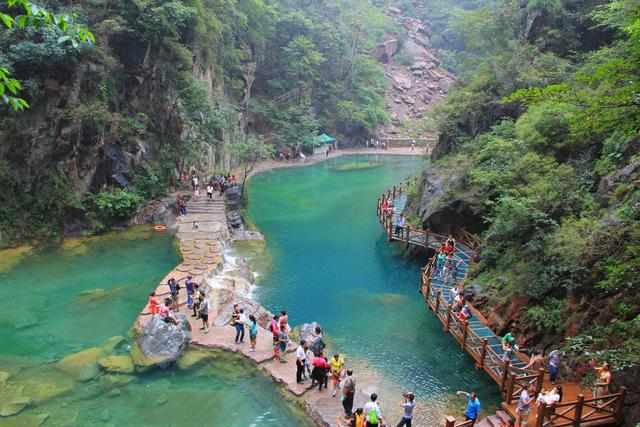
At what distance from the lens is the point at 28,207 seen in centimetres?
2495

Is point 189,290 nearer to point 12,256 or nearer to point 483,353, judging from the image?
point 483,353

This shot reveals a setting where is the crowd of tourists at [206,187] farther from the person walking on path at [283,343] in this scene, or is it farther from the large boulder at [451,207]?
the person walking on path at [283,343]

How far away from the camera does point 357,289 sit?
22469 millimetres

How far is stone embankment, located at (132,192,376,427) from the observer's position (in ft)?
45.4

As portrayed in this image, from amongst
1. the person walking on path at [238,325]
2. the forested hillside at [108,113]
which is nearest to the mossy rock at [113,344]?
the person walking on path at [238,325]

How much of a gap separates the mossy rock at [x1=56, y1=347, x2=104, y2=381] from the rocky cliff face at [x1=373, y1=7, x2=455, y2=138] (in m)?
57.9

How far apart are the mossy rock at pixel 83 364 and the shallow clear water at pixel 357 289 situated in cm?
699

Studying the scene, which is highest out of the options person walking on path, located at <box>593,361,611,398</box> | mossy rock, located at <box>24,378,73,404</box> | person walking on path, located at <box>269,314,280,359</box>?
person walking on path, located at <box>593,361,611,398</box>

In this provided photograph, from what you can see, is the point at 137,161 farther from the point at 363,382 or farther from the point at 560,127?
the point at 560,127

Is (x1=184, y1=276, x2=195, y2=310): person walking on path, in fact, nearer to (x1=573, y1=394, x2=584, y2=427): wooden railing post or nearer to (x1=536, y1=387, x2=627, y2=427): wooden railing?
(x1=536, y1=387, x2=627, y2=427): wooden railing

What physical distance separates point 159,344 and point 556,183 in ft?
47.0

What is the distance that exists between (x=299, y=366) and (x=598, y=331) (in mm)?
7866

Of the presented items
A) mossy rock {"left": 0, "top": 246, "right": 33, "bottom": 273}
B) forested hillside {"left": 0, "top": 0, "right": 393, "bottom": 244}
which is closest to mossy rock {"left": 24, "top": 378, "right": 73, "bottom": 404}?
mossy rock {"left": 0, "top": 246, "right": 33, "bottom": 273}

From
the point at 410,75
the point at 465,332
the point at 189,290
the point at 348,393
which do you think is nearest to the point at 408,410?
the point at 348,393
